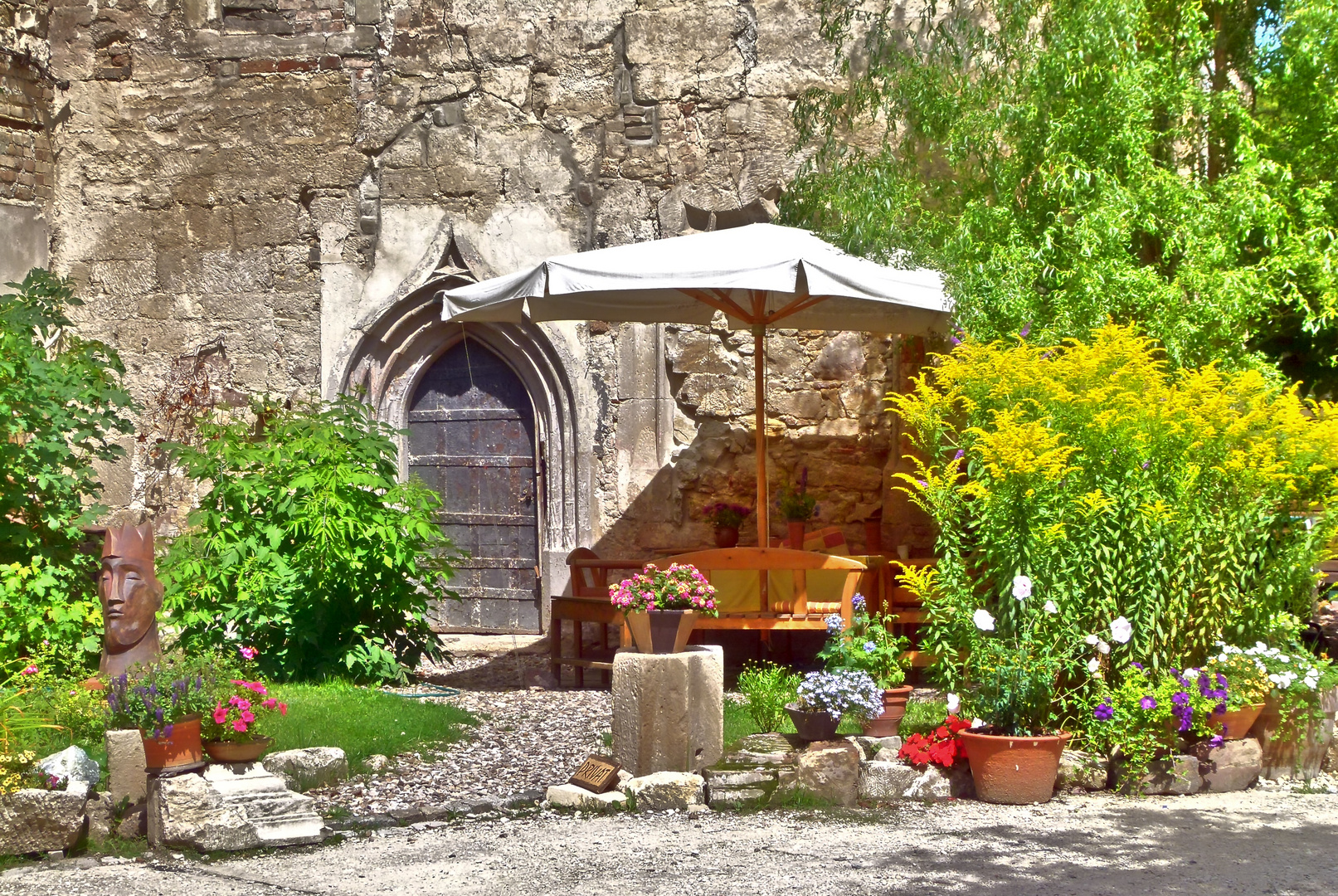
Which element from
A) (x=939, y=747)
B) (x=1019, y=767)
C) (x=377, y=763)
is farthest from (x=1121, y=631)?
(x=377, y=763)

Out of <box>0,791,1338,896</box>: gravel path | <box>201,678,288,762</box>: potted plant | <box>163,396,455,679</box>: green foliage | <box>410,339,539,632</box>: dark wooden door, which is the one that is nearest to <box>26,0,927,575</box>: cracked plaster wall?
<box>410,339,539,632</box>: dark wooden door

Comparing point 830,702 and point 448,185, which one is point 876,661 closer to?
point 830,702

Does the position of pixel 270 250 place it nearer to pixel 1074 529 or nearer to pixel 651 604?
pixel 651 604

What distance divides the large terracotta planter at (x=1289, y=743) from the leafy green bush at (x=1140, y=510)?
0.34 meters

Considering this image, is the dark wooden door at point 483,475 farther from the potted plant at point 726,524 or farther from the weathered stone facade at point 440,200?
the potted plant at point 726,524

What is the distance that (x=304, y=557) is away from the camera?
6785 mm

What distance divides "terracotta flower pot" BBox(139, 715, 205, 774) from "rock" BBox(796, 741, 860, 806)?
212 centimetres

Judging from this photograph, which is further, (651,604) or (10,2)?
(10,2)

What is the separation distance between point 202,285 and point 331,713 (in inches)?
205

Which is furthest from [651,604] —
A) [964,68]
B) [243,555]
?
[964,68]

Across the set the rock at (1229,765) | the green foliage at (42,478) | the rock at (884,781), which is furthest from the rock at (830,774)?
the green foliage at (42,478)

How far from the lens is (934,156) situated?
25.2 ft

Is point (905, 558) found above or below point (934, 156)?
below

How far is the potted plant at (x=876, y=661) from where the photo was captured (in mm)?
5223
